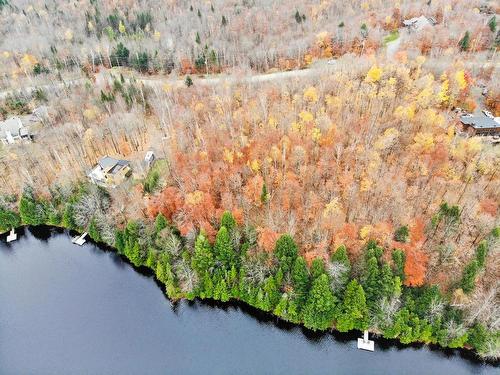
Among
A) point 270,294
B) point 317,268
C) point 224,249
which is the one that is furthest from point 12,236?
point 317,268

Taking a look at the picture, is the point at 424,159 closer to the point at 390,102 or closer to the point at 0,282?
the point at 390,102

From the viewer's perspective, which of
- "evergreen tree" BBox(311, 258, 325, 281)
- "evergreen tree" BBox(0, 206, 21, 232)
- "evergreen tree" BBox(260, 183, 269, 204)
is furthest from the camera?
"evergreen tree" BBox(0, 206, 21, 232)

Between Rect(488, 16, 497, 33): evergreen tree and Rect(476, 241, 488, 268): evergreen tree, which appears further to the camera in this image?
Rect(488, 16, 497, 33): evergreen tree

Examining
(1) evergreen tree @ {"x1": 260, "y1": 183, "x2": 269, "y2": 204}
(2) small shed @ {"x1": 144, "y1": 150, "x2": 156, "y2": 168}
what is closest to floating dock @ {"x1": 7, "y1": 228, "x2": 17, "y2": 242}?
(2) small shed @ {"x1": 144, "y1": 150, "x2": 156, "y2": 168}

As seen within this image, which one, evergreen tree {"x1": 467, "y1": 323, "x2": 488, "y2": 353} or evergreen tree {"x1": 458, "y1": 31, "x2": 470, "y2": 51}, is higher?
evergreen tree {"x1": 458, "y1": 31, "x2": 470, "y2": 51}

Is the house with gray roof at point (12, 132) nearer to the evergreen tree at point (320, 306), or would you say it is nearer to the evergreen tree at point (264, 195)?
the evergreen tree at point (264, 195)

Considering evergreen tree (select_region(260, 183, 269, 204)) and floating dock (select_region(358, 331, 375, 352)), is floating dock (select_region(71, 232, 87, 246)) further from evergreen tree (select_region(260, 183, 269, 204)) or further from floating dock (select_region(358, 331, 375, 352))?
floating dock (select_region(358, 331, 375, 352))

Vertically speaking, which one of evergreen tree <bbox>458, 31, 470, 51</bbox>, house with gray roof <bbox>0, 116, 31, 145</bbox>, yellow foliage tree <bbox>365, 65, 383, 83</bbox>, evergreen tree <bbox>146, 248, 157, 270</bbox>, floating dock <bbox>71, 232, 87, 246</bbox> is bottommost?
floating dock <bbox>71, 232, 87, 246</bbox>

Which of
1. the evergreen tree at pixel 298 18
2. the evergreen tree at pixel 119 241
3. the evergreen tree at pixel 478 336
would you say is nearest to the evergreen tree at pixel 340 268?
the evergreen tree at pixel 478 336
